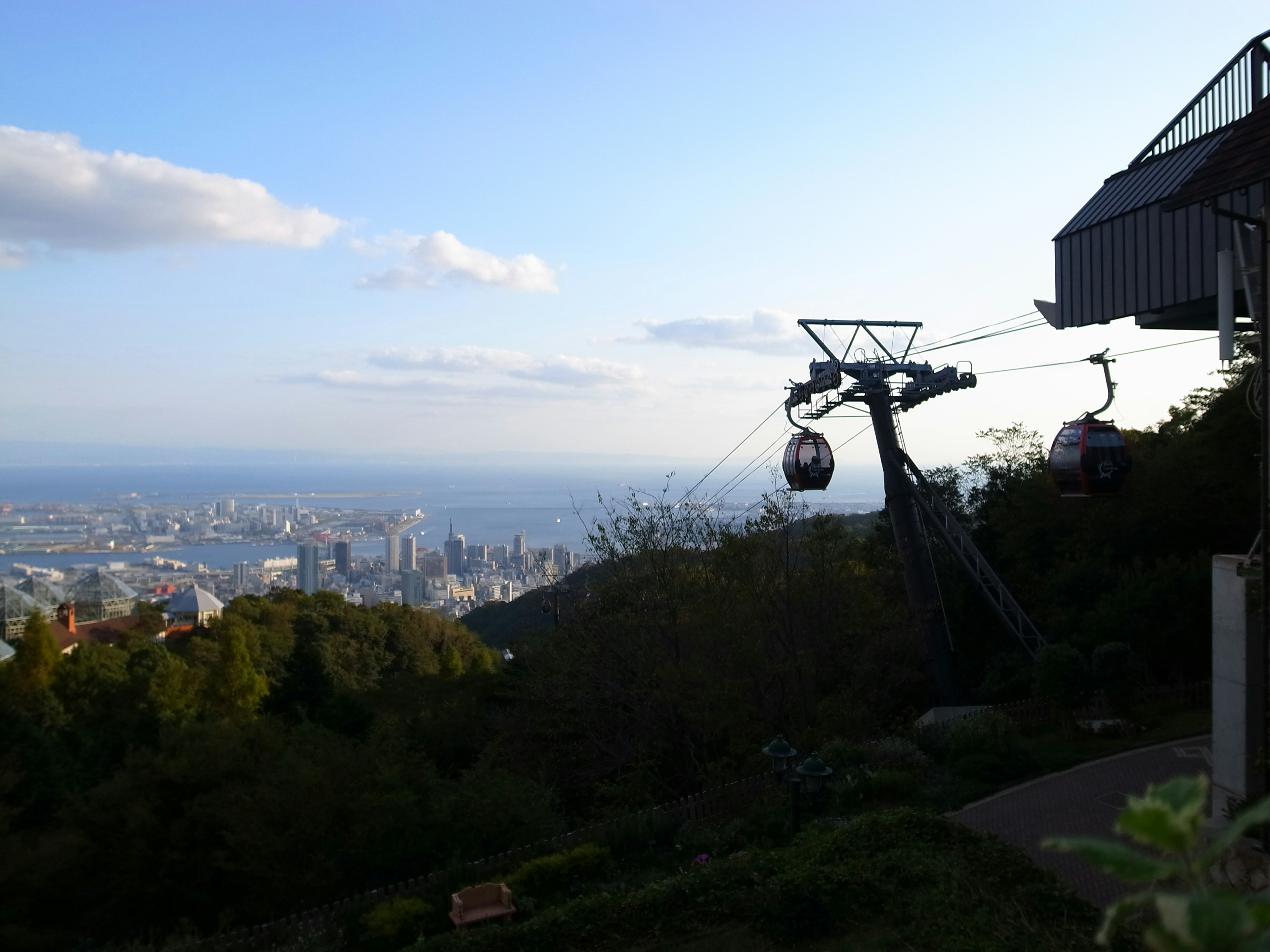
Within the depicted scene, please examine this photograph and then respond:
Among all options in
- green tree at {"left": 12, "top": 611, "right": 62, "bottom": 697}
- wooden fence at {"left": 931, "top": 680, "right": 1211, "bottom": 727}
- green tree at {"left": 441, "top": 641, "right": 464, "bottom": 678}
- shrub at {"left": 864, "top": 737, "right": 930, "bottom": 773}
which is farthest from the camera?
green tree at {"left": 441, "top": 641, "right": 464, "bottom": 678}

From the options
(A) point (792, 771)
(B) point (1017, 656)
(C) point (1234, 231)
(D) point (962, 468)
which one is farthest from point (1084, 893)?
(D) point (962, 468)

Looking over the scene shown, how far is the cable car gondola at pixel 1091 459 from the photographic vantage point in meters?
12.4

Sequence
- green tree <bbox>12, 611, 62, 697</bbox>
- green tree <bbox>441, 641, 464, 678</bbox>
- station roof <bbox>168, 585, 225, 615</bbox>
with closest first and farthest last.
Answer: green tree <bbox>12, 611, 62, 697</bbox>, green tree <bbox>441, 641, 464, 678</bbox>, station roof <bbox>168, 585, 225, 615</bbox>

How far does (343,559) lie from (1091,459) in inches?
4209

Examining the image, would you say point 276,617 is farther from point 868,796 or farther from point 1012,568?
point 868,796

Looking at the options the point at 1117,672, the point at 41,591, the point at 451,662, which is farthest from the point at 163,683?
the point at 41,591

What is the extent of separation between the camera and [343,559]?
111250 millimetres

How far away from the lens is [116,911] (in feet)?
41.5

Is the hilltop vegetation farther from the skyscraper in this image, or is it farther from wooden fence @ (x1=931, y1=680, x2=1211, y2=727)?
the skyscraper

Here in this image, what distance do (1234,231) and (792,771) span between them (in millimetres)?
7135

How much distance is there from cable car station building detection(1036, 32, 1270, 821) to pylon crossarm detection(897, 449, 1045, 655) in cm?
597

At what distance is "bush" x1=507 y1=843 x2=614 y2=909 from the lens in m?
9.89

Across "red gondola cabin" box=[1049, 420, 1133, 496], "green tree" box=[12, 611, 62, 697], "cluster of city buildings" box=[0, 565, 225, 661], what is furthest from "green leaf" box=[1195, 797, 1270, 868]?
"cluster of city buildings" box=[0, 565, 225, 661]

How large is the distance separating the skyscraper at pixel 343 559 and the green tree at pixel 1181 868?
112m
